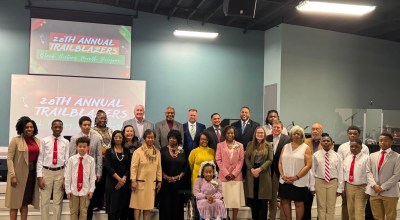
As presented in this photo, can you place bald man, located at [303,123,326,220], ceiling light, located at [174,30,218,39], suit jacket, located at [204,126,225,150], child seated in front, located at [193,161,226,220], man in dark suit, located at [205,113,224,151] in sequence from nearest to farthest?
child seated in front, located at [193,161,226,220] < bald man, located at [303,123,326,220] < suit jacket, located at [204,126,225,150] < man in dark suit, located at [205,113,224,151] < ceiling light, located at [174,30,218,39]

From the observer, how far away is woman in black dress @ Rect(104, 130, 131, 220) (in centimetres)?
503

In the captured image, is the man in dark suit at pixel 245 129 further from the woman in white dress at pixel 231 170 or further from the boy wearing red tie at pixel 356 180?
the boy wearing red tie at pixel 356 180

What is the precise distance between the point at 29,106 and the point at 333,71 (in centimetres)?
738

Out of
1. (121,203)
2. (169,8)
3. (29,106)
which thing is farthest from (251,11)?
(29,106)

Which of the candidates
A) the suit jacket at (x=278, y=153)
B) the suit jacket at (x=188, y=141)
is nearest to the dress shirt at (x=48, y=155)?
the suit jacket at (x=188, y=141)

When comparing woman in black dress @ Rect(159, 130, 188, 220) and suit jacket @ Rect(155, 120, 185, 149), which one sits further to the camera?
suit jacket @ Rect(155, 120, 185, 149)

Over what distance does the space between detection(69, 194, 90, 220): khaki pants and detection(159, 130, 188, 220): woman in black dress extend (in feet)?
3.25

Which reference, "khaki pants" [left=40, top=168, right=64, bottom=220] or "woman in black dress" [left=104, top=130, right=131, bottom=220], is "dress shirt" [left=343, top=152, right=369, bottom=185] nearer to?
"woman in black dress" [left=104, top=130, right=131, bottom=220]

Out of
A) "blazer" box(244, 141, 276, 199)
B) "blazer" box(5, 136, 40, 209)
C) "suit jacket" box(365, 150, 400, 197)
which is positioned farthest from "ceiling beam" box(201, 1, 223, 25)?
"blazer" box(5, 136, 40, 209)

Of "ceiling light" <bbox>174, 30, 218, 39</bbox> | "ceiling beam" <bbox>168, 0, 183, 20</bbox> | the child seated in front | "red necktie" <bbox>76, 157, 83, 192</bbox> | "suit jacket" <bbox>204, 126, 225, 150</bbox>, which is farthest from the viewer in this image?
"ceiling light" <bbox>174, 30, 218, 39</bbox>

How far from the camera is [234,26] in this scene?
34.4 feet

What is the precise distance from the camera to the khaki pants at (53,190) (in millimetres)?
4914

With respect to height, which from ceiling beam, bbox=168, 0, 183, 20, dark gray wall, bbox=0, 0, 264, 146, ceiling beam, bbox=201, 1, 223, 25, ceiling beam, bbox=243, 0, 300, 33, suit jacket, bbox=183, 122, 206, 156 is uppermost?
ceiling beam, bbox=168, 0, 183, 20

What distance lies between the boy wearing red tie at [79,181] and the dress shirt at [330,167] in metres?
2.92
